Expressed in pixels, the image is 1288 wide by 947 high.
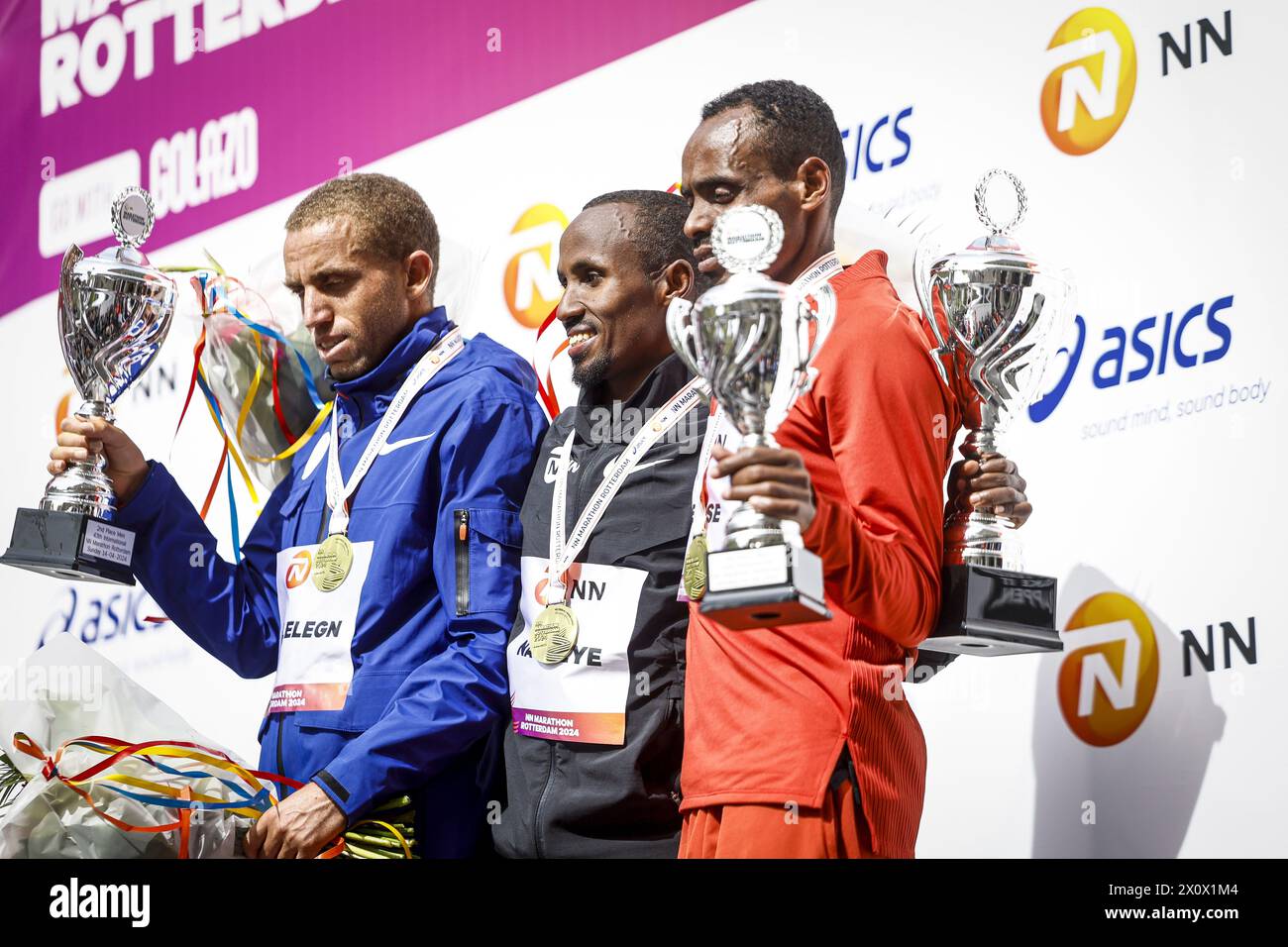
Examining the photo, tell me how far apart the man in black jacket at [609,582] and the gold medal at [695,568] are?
0.19m

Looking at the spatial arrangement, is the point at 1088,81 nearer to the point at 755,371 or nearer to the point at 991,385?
the point at 991,385

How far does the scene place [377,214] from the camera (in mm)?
3049

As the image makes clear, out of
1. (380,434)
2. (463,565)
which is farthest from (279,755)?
(380,434)

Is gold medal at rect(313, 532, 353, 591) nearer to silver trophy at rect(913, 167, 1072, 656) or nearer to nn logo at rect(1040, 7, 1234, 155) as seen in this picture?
silver trophy at rect(913, 167, 1072, 656)

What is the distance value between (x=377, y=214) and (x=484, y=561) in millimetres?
794

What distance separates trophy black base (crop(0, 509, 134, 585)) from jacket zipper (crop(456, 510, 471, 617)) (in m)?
→ 0.60

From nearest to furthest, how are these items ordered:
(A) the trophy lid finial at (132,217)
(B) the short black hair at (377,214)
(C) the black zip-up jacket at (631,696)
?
1. (C) the black zip-up jacket at (631,696)
2. (A) the trophy lid finial at (132,217)
3. (B) the short black hair at (377,214)

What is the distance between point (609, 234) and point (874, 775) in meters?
1.13

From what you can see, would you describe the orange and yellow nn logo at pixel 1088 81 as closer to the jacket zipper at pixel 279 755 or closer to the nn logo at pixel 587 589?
the nn logo at pixel 587 589

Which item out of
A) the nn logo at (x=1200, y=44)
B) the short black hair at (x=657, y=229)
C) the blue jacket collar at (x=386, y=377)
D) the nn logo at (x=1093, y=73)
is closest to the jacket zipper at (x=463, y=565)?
the blue jacket collar at (x=386, y=377)

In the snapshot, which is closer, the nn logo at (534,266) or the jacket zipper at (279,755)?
the jacket zipper at (279,755)

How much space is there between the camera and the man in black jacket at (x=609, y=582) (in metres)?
2.43
